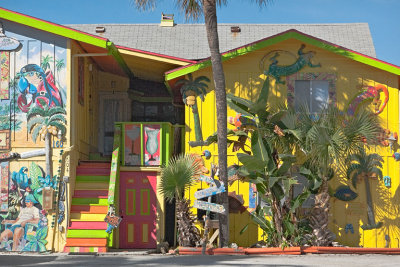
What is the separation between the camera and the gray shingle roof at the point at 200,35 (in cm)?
2712

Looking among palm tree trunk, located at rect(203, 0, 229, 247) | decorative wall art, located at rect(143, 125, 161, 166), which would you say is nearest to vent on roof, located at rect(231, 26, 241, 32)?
decorative wall art, located at rect(143, 125, 161, 166)

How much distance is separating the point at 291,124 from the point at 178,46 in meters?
10.1

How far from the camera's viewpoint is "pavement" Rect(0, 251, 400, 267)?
1484cm

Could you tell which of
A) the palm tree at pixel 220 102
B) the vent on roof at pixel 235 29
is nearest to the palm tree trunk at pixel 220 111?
the palm tree at pixel 220 102

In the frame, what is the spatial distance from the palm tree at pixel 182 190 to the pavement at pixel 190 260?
0.83 m

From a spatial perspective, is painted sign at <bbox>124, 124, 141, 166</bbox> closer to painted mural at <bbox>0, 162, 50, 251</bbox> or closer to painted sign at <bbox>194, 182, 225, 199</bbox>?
painted mural at <bbox>0, 162, 50, 251</bbox>

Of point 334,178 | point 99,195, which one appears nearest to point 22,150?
point 99,195

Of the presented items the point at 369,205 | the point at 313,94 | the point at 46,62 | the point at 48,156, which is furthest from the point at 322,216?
the point at 46,62

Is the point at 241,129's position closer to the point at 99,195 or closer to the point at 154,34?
the point at 99,195

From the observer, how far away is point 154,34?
28.4 m

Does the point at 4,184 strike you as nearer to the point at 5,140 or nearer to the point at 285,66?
the point at 5,140

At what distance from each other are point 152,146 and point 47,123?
2.98 m

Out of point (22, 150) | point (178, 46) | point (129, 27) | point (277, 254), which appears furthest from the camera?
point (129, 27)

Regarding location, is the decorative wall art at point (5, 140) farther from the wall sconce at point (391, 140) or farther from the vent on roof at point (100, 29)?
the vent on roof at point (100, 29)
